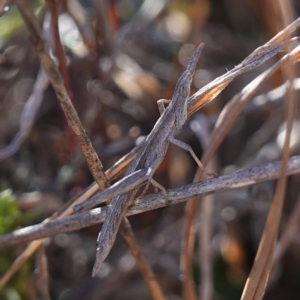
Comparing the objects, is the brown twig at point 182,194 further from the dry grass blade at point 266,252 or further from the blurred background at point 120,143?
the blurred background at point 120,143

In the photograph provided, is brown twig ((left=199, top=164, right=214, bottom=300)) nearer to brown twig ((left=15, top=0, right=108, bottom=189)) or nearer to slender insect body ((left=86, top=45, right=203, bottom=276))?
slender insect body ((left=86, top=45, right=203, bottom=276))

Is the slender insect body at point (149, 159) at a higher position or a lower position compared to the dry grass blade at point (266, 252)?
higher

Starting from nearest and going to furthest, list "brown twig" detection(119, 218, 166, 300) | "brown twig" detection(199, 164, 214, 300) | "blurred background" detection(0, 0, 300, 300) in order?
"brown twig" detection(119, 218, 166, 300) < "brown twig" detection(199, 164, 214, 300) < "blurred background" detection(0, 0, 300, 300)

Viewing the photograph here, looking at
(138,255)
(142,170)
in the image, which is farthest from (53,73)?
(138,255)

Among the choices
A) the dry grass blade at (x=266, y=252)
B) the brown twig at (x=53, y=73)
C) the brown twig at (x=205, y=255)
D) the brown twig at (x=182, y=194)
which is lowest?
the brown twig at (x=205, y=255)

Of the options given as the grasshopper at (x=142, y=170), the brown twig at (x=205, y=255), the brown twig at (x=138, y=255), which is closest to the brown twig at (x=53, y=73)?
the grasshopper at (x=142, y=170)

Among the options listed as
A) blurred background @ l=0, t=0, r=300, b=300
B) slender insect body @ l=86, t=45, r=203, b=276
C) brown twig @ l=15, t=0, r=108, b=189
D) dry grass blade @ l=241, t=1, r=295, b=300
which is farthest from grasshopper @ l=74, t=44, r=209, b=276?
blurred background @ l=0, t=0, r=300, b=300
